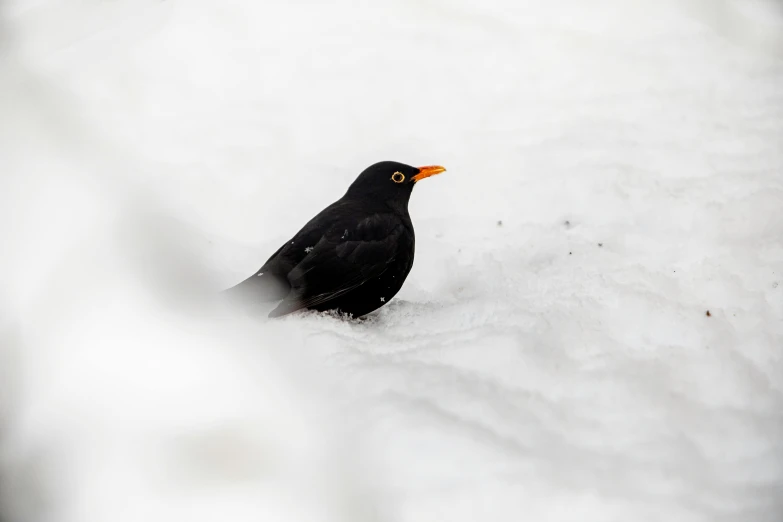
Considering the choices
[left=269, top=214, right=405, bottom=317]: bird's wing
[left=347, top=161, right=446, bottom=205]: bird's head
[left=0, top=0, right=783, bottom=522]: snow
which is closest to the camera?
[left=0, top=0, right=783, bottom=522]: snow

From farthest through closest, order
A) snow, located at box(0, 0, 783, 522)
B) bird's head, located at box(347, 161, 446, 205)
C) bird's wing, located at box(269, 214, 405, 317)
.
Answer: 1. bird's head, located at box(347, 161, 446, 205)
2. bird's wing, located at box(269, 214, 405, 317)
3. snow, located at box(0, 0, 783, 522)

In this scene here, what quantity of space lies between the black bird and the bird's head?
0.10 m

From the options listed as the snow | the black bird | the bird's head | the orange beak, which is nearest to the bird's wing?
the black bird

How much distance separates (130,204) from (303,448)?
198 centimetres

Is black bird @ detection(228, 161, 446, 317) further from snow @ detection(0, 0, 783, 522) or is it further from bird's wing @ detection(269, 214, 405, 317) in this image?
snow @ detection(0, 0, 783, 522)

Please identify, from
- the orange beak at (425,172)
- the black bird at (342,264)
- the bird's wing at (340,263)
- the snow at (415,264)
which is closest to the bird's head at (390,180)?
the orange beak at (425,172)

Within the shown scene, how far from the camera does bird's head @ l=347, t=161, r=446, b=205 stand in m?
3.55

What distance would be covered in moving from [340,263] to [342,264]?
1 cm

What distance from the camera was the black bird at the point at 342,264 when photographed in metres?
3.17

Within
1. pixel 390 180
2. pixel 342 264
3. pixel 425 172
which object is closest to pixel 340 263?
pixel 342 264

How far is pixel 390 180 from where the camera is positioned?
355cm

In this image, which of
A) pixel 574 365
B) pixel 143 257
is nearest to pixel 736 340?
pixel 574 365

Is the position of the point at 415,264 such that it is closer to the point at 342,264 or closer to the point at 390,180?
the point at 390,180

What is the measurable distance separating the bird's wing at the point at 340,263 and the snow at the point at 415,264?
0.52 ft
